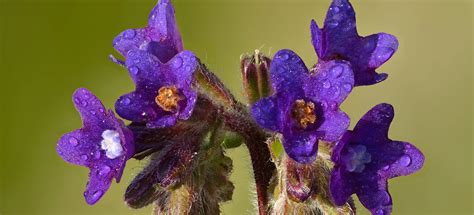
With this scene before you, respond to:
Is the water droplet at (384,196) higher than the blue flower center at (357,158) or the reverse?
the reverse

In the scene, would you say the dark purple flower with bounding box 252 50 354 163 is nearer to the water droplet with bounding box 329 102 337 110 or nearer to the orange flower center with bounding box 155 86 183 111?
the water droplet with bounding box 329 102 337 110

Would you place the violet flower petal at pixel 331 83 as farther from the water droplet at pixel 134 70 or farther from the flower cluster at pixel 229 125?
the water droplet at pixel 134 70

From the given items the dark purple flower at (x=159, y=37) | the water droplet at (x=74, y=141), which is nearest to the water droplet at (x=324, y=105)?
the dark purple flower at (x=159, y=37)

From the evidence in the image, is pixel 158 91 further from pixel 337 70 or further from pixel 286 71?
pixel 337 70

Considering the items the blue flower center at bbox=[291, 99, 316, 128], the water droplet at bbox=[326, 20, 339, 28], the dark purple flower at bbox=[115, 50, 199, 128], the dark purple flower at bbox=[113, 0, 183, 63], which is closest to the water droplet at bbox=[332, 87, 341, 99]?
the blue flower center at bbox=[291, 99, 316, 128]

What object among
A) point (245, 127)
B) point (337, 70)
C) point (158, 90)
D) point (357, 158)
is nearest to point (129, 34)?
point (158, 90)
